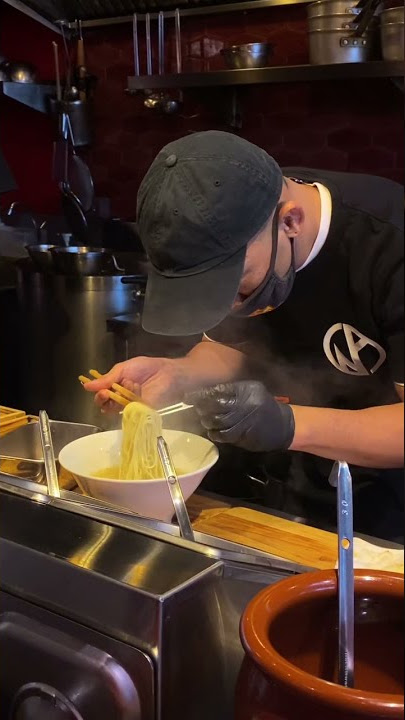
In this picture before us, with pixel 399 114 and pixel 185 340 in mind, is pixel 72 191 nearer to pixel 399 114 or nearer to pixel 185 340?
pixel 185 340

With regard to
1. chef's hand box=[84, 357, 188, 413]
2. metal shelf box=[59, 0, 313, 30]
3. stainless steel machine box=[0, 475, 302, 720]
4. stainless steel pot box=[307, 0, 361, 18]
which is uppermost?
metal shelf box=[59, 0, 313, 30]

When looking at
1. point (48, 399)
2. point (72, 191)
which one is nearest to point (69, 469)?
point (48, 399)

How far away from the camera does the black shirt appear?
0.62 metres

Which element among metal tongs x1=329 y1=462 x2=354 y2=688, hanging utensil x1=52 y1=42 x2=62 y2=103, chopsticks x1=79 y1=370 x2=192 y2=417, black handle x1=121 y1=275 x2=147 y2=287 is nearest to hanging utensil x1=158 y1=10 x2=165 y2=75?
hanging utensil x1=52 y1=42 x2=62 y2=103

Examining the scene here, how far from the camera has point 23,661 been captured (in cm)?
77

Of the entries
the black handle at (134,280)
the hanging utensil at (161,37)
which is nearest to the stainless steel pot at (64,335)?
the black handle at (134,280)

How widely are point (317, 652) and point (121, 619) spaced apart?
18 centimetres

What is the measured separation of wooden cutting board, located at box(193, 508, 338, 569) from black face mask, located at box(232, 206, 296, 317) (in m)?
0.22

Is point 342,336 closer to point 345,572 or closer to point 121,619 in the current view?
point 345,572

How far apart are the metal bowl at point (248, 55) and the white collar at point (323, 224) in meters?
0.23

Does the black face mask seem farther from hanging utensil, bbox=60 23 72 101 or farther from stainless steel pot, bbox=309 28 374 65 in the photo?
hanging utensil, bbox=60 23 72 101

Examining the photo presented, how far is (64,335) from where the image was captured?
92 centimetres

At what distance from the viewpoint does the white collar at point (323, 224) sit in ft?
2.48

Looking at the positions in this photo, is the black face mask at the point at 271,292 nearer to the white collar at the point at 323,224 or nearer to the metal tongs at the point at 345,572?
the white collar at the point at 323,224
